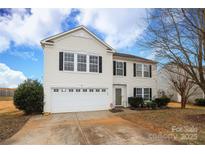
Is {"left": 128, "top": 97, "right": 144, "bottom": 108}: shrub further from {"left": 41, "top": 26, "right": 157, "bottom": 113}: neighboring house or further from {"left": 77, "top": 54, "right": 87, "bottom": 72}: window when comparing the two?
{"left": 77, "top": 54, "right": 87, "bottom": 72}: window

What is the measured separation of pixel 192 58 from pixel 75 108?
9238mm

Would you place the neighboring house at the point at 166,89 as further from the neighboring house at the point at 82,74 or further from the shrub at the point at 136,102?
the neighboring house at the point at 82,74

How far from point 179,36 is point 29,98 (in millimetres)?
10770

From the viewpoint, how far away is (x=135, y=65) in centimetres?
1712

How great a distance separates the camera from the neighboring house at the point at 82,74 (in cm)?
1276

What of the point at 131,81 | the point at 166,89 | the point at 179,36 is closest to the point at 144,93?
the point at 131,81

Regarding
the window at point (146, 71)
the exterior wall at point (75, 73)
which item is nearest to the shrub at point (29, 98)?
the exterior wall at point (75, 73)

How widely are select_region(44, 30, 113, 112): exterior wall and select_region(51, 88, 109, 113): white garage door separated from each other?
1.26ft

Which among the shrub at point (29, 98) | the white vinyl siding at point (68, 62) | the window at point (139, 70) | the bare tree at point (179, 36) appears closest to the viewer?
the bare tree at point (179, 36)

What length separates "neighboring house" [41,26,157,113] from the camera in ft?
41.9

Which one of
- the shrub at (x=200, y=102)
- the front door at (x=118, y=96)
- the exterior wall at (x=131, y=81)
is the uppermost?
the exterior wall at (x=131, y=81)

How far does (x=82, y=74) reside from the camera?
1375 centimetres
